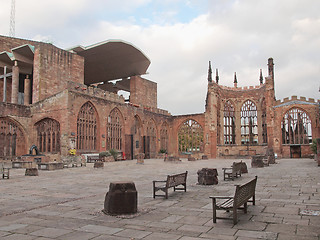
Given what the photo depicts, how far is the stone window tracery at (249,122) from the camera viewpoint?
40312mm

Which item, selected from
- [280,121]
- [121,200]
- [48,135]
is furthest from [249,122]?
[121,200]

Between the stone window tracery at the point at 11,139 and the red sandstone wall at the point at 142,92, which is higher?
the red sandstone wall at the point at 142,92

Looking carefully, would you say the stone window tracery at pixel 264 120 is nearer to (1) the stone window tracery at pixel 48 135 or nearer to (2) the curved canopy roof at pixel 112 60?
(2) the curved canopy roof at pixel 112 60

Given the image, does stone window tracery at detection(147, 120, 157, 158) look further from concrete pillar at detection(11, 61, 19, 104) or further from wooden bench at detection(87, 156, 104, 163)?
concrete pillar at detection(11, 61, 19, 104)

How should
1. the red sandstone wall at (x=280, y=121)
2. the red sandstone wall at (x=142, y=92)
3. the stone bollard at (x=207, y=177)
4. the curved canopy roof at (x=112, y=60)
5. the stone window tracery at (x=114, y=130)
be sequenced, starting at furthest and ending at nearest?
the red sandstone wall at (x=142, y=92)
the red sandstone wall at (x=280, y=121)
the curved canopy roof at (x=112, y=60)
the stone window tracery at (x=114, y=130)
the stone bollard at (x=207, y=177)

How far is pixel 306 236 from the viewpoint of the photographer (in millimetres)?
4234

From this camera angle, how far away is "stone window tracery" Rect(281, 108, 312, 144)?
3378 cm

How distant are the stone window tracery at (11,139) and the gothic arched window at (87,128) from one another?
4.93 metres

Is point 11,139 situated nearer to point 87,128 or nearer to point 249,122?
point 87,128

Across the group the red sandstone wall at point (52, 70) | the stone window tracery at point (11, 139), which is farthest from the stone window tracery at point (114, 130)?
the stone window tracery at point (11, 139)

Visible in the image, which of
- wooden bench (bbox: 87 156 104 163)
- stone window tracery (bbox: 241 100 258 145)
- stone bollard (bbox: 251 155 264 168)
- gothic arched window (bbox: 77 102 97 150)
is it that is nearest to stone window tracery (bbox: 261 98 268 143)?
stone window tracery (bbox: 241 100 258 145)

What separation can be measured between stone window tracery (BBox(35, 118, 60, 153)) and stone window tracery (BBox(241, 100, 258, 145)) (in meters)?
26.3

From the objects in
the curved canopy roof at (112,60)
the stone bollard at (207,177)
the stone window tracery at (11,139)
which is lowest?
the stone bollard at (207,177)

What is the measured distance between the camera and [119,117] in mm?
29781
